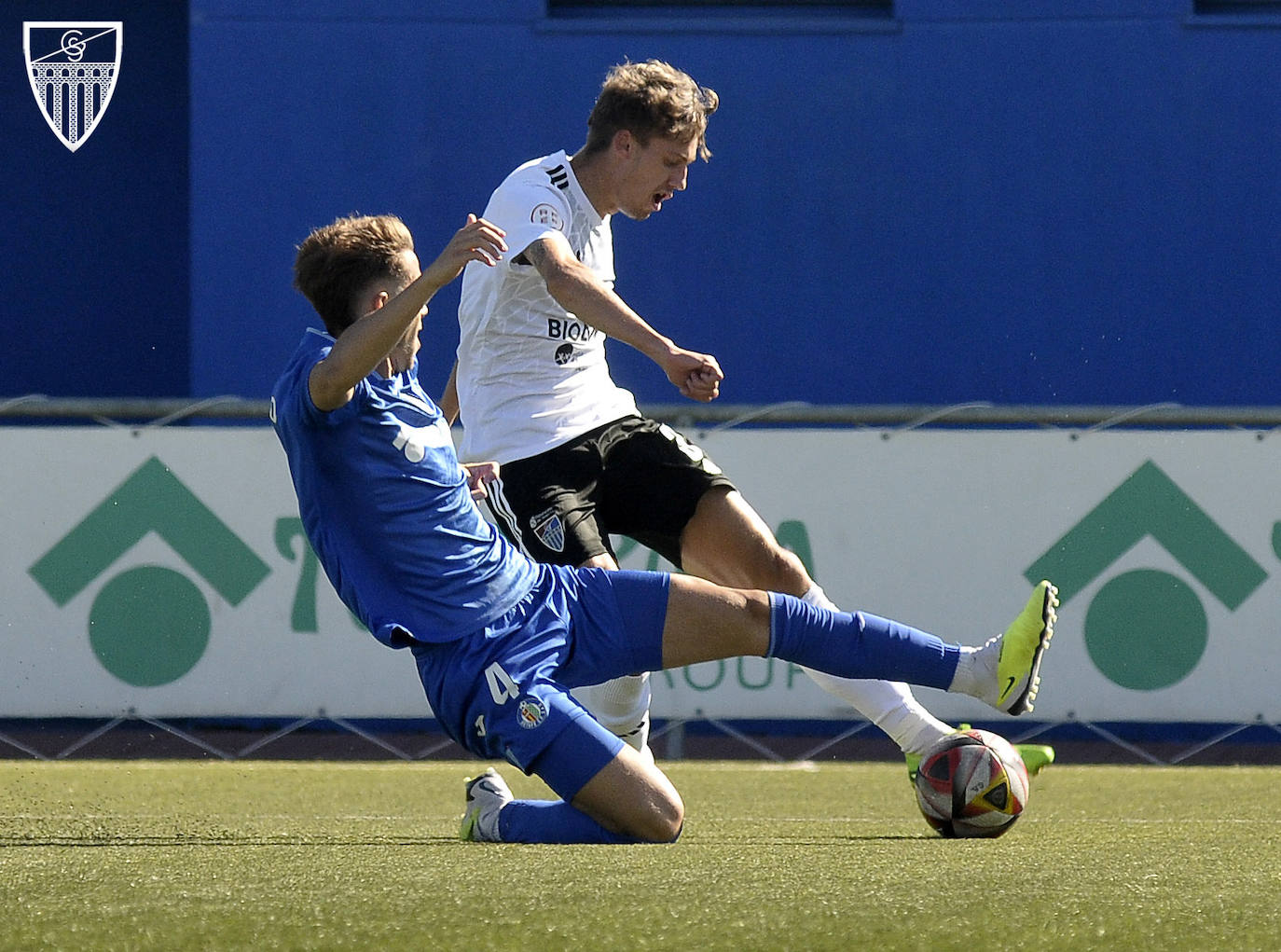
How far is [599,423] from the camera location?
4.75 meters

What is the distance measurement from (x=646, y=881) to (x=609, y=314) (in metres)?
1.58

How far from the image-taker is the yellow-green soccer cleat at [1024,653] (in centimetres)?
389

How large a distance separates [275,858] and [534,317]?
1773 millimetres

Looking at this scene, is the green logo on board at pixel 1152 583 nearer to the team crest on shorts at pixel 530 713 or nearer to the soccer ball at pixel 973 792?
the soccer ball at pixel 973 792

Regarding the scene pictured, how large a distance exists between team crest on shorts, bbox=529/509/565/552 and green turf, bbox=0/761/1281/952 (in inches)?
30.6

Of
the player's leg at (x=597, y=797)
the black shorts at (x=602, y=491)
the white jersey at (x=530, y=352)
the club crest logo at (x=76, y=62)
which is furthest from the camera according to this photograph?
the club crest logo at (x=76, y=62)

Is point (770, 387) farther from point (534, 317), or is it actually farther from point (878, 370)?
point (534, 317)

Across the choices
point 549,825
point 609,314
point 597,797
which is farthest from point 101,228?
point 597,797

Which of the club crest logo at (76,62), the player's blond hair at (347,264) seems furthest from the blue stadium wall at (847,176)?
the player's blond hair at (347,264)

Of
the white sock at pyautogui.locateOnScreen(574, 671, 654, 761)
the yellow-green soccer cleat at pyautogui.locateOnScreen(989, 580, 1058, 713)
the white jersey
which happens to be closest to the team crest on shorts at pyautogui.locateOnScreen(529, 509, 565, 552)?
the white jersey

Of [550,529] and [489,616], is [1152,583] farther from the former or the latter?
[489,616]

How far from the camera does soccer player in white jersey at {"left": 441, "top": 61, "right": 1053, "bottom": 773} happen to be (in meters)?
4.56

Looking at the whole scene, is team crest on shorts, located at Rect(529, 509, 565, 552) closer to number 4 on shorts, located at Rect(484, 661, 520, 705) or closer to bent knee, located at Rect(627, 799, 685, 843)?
number 4 on shorts, located at Rect(484, 661, 520, 705)

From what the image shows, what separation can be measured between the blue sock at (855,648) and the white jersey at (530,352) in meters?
1.00
